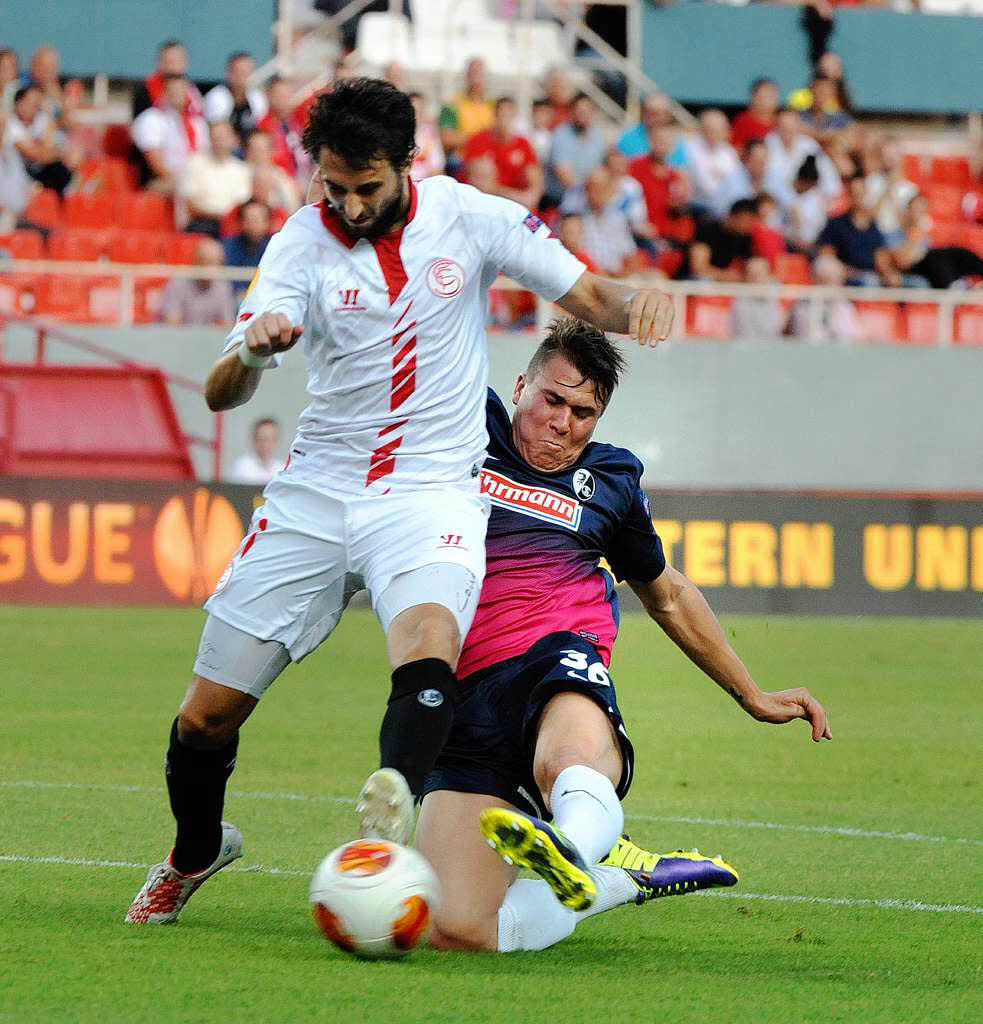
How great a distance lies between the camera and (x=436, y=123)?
19.2 metres

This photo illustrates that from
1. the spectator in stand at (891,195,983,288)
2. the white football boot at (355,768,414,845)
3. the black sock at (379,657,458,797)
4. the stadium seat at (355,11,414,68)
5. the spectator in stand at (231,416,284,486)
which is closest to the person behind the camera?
the white football boot at (355,768,414,845)

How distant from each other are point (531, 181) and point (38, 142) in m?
4.53

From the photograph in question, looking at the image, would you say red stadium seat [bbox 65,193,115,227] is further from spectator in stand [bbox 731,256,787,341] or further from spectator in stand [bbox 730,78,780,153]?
spectator in stand [bbox 730,78,780,153]

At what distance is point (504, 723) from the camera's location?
516 centimetres

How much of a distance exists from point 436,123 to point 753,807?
1283 centimetres

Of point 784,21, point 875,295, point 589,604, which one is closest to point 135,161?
point 875,295

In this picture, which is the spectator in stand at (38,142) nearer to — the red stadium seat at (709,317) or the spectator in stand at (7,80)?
the spectator in stand at (7,80)

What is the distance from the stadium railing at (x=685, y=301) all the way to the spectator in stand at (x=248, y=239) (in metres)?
0.15

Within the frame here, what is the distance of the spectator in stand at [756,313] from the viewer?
18469 millimetres

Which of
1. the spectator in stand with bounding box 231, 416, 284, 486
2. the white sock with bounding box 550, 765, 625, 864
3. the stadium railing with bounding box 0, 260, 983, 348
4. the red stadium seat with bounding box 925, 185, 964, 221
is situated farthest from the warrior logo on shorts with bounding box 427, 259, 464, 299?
the red stadium seat with bounding box 925, 185, 964, 221

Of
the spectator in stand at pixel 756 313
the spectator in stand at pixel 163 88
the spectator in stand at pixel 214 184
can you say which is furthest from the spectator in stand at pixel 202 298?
the spectator in stand at pixel 756 313

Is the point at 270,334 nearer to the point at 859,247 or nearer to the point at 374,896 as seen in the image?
the point at 374,896

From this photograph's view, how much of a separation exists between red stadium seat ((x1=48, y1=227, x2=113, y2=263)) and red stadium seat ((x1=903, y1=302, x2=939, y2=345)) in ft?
25.2

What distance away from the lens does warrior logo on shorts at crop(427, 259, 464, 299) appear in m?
4.87
